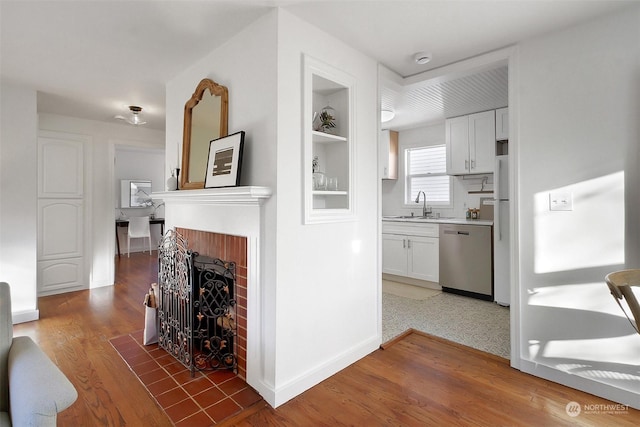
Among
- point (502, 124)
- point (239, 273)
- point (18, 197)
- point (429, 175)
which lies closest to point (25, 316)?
point (18, 197)

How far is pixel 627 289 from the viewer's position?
1.25m

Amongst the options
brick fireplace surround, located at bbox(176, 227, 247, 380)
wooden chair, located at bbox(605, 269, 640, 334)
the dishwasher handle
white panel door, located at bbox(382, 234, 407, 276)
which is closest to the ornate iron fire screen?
brick fireplace surround, located at bbox(176, 227, 247, 380)

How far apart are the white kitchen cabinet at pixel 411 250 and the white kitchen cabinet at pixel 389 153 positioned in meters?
0.91

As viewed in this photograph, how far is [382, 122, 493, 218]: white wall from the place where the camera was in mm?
4539

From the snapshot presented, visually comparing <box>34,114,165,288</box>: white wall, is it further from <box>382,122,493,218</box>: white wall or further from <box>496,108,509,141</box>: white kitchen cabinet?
<box>496,108,509,141</box>: white kitchen cabinet

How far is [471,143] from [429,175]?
0.86 metres

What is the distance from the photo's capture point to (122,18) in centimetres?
200

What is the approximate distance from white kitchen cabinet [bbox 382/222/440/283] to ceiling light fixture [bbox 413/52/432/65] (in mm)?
2246

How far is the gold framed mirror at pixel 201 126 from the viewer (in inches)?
91.0

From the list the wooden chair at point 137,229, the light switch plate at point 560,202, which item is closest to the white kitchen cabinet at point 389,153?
the light switch plate at point 560,202

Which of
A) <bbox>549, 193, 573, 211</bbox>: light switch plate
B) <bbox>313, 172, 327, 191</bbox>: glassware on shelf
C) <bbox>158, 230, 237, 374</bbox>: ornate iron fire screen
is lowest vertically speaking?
<bbox>158, 230, 237, 374</bbox>: ornate iron fire screen

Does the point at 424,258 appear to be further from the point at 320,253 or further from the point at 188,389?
the point at 188,389

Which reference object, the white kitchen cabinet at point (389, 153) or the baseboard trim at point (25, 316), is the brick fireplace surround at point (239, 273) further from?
the white kitchen cabinet at point (389, 153)

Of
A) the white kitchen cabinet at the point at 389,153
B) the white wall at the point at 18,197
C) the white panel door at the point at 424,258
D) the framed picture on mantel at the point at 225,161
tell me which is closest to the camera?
the framed picture on mantel at the point at 225,161
